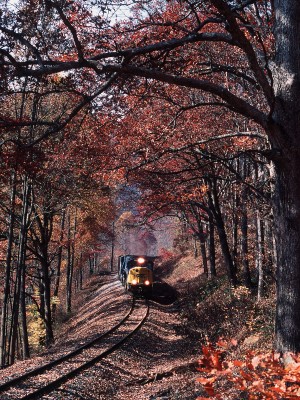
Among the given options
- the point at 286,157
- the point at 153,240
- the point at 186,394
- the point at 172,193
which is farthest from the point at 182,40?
the point at 153,240

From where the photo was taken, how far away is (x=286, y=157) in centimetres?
574

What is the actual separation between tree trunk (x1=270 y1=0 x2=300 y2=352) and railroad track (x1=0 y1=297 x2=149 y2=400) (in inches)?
232

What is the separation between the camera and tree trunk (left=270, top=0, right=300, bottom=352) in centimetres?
575

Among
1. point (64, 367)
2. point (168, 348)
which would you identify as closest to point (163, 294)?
point (168, 348)

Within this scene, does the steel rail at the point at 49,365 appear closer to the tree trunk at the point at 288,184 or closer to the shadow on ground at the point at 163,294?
the tree trunk at the point at 288,184

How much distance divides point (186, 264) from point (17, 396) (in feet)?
116

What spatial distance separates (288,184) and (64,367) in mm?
8516

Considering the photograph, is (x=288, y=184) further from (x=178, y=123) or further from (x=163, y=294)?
(x=163, y=294)

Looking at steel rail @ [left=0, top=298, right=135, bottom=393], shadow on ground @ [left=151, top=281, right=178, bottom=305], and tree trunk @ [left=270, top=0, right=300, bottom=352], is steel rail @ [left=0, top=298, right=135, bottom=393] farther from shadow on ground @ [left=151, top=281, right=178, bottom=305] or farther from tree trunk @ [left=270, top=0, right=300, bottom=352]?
shadow on ground @ [left=151, top=281, right=178, bottom=305]

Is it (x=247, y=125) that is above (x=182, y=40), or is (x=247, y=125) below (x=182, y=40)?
above

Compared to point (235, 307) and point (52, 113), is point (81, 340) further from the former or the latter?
point (52, 113)

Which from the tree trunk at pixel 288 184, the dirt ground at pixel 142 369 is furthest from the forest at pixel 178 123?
the dirt ground at pixel 142 369

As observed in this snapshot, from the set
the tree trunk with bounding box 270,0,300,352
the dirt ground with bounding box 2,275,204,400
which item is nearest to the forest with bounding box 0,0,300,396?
the tree trunk with bounding box 270,0,300,352

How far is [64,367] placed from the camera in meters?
11.6
